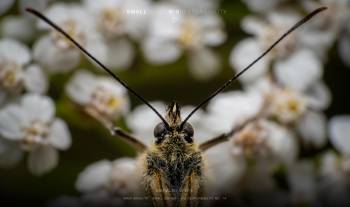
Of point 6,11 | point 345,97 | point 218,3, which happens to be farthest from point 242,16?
point 6,11

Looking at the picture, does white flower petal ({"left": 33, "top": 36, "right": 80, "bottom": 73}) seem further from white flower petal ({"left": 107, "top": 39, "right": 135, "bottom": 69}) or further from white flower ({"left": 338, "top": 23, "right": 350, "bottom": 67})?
white flower ({"left": 338, "top": 23, "right": 350, "bottom": 67})

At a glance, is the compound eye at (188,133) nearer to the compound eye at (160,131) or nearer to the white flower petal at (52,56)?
the compound eye at (160,131)

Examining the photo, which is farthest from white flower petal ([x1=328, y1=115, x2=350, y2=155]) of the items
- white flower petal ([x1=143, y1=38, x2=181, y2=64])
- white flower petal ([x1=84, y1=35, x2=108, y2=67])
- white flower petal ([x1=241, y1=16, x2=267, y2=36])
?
white flower petal ([x1=84, y1=35, x2=108, y2=67])

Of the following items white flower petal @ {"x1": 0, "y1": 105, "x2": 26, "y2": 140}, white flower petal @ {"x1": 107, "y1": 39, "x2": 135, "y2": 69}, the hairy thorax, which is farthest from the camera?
white flower petal @ {"x1": 107, "y1": 39, "x2": 135, "y2": 69}

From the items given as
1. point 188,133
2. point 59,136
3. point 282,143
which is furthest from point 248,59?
point 59,136

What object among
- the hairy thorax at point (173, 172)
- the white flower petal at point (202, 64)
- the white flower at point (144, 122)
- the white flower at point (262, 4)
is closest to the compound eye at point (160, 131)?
the hairy thorax at point (173, 172)

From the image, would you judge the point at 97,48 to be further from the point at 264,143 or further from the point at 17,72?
the point at 264,143
